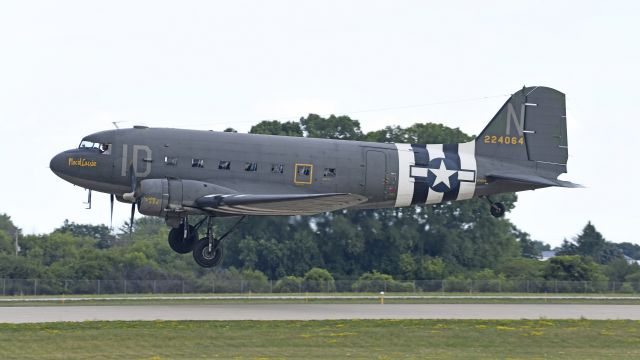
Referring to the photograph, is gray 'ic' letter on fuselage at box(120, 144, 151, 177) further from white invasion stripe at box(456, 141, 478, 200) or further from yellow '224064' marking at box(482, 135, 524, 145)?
yellow '224064' marking at box(482, 135, 524, 145)

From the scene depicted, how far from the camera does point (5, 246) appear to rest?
7500 cm

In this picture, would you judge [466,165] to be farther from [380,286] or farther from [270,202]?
[380,286]

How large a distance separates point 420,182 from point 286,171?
5688 millimetres

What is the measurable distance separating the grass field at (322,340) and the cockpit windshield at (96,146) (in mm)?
8857

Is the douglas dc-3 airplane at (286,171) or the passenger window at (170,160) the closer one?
the douglas dc-3 airplane at (286,171)

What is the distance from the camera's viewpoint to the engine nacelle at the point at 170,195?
3909 centimetres

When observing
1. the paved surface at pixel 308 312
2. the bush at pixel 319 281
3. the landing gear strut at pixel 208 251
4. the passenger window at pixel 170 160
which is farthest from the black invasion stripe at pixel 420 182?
the bush at pixel 319 281

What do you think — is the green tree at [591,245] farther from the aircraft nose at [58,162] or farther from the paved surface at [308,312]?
the aircraft nose at [58,162]

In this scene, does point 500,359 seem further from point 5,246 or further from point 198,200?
point 5,246

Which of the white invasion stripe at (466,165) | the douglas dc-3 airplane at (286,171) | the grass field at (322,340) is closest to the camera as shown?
the grass field at (322,340)

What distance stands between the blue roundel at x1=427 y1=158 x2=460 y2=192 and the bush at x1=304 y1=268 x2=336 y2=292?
14904 mm

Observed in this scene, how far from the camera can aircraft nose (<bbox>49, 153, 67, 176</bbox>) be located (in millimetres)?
40969

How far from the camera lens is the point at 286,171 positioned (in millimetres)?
41938

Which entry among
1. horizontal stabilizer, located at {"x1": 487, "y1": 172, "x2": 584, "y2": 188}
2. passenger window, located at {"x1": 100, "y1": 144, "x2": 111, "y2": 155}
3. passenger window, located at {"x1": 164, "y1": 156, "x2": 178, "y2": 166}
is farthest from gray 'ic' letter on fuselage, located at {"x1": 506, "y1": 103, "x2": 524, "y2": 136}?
passenger window, located at {"x1": 100, "y1": 144, "x2": 111, "y2": 155}
